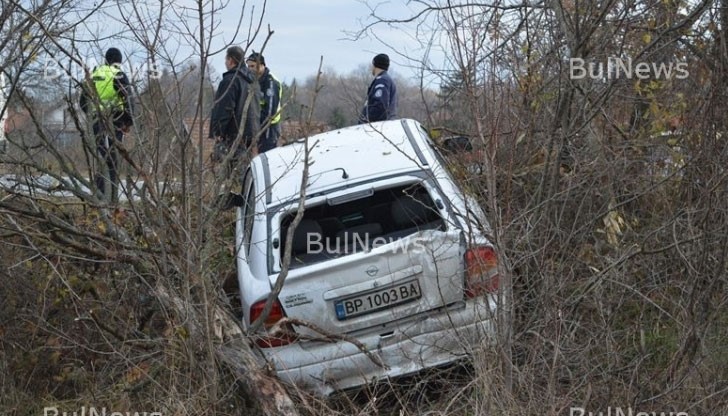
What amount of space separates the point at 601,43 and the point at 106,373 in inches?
171

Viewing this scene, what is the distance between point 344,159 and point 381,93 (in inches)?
149

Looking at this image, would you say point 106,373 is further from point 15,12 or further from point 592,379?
point 592,379

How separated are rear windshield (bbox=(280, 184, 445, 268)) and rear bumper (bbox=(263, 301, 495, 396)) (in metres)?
0.57

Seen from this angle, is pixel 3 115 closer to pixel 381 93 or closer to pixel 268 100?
pixel 268 100

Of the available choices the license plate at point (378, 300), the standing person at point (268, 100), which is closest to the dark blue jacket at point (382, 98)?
the standing person at point (268, 100)

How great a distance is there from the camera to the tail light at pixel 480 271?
5.71m

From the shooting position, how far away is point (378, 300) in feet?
19.5

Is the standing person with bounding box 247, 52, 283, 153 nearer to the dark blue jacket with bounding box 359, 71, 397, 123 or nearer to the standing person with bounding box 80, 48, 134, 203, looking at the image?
the dark blue jacket with bounding box 359, 71, 397, 123

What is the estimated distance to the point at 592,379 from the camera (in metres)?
5.67

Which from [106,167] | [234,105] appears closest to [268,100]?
[234,105]

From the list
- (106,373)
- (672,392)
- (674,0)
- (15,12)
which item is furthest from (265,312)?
(674,0)

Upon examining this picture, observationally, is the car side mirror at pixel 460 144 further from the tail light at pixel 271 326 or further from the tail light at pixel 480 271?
the tail light at pixel 271 326

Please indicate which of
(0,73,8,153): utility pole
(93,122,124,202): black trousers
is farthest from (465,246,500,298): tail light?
(0,73,8,153): utility pole

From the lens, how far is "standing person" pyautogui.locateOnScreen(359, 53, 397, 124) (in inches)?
401
